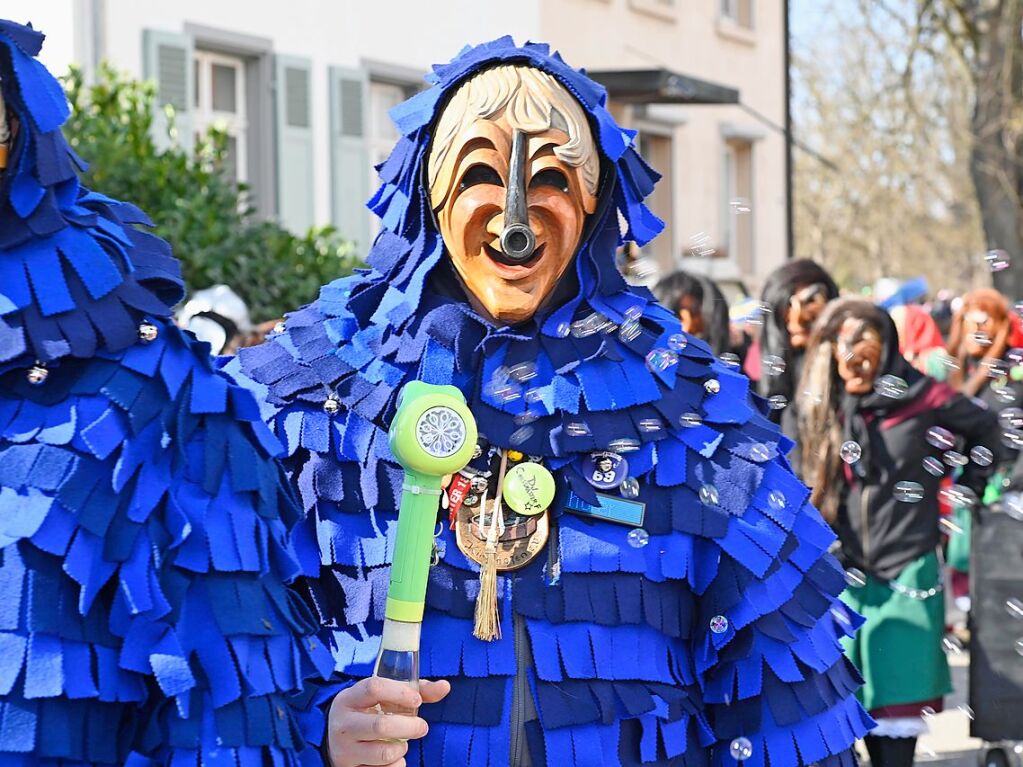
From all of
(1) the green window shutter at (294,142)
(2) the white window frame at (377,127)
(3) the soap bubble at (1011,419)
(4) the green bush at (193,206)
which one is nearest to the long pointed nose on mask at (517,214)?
(3) the soap bubble at (1011,419)

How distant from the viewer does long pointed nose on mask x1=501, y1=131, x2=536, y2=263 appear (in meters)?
2.97

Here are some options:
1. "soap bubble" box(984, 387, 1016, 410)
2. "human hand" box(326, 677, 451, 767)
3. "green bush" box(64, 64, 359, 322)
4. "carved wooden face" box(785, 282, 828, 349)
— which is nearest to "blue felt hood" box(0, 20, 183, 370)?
"human hand" box(326, 677, 451, 767)

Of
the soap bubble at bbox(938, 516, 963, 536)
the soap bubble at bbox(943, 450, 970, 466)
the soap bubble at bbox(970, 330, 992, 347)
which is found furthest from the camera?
the soap bubble at bbox(970, 330, 992, 347)

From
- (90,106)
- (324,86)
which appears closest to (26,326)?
(90,106)

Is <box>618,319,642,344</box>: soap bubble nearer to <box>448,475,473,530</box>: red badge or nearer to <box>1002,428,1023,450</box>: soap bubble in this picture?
<box>448,475,473,530</box>: red badge

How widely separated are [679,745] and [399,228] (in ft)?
3.16

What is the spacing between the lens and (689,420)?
3.08 m

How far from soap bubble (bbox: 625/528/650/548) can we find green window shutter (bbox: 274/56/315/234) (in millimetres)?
11003

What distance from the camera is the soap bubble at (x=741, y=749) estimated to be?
2.97 meters

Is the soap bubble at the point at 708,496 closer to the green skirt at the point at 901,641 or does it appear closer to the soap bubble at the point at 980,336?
the green skirt at the point at 901,641

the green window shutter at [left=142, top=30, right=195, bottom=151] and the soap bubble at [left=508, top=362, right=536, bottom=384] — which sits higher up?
the green window shutter at [left=142, top=30, right=195, bottom=151]

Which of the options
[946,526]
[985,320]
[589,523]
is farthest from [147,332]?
[985,320]

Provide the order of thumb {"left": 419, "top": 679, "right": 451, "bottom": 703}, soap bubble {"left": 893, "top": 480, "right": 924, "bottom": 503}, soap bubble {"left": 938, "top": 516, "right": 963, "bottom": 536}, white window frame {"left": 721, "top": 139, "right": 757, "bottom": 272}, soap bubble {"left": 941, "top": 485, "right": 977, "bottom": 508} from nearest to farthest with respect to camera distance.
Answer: thumb {"left": 419, "top": 679, "right": 451, "bottom": 703}, soap bubble {"left": 941, "top": 485, "right": 977, "bottom": 508}, soap bubble {"left": 938, "top": 516, "right": 963, "bottom": 536}, soap bubble {"left": 893, "top": 480, "right": 924, "bottom": 503}, white window frame {"left": 721, "top": 139, "right": 757, "bottom": 272}

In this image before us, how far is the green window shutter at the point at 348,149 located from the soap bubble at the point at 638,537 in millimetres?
11327
